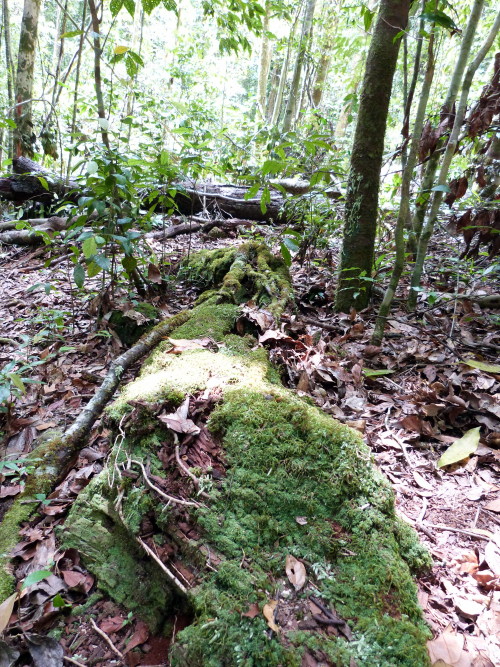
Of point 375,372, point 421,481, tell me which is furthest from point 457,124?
point 421,481

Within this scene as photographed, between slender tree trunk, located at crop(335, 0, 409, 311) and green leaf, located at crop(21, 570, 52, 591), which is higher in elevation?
slender tree trunk, located at crop(335, 0, 409, 311)

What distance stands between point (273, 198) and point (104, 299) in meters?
4.24

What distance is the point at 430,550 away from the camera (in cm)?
157

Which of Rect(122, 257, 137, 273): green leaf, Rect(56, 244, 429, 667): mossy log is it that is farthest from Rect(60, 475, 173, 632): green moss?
Rect(122, 257, 137, 273): green leaf

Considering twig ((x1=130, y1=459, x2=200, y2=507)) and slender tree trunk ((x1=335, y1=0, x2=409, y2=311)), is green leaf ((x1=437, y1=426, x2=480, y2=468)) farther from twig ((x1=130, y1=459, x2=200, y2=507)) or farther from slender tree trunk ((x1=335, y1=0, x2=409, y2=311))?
slender tree trunk ((x1=335, y1=0, x2=409, y2=311))

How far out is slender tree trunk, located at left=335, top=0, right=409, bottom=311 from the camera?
313 cm

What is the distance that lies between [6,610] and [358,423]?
68.8 inches

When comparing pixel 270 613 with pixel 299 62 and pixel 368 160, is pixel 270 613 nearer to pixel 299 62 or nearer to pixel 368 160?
pixel 368 160

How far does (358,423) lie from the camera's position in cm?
222

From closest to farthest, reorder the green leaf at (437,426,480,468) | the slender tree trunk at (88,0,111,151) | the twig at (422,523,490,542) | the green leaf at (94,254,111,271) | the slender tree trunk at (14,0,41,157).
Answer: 1. the twig at (422,523,490,542)
2. the green leaf at (437,426,480,468)
3. the green leaf at (94,254,111,271)
4. the slender tree trunk at (88,0,111,151)
5. the slender tree trunk at (14,0,41,157)

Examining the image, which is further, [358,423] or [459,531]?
[358,423]

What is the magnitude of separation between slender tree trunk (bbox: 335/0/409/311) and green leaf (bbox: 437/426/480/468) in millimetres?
1572

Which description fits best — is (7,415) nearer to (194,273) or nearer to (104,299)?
(104,299)

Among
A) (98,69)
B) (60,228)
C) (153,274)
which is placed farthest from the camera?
(60,228)
